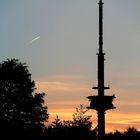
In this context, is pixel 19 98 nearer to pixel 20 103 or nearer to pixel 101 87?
pixel 20 103

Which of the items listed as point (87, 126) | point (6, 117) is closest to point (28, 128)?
point (6, 117)

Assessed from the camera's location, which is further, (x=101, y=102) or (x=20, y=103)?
(x=20, y=103)

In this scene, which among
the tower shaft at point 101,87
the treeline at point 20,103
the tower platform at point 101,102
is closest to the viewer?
the tower platform at point 101,102

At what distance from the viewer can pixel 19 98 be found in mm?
129875

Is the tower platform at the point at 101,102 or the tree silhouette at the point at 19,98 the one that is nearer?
the tower platform at the point at 101,102

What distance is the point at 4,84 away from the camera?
132 meters

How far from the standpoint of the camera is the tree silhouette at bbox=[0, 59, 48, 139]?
126 m

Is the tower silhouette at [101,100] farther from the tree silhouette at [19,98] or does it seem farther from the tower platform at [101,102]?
the tree silhouette at [19,98]

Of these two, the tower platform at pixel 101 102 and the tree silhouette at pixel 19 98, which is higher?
the tree silhouette at pixel 19 98

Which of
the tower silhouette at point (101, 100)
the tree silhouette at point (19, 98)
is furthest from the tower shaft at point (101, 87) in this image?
the tree silhouette at point (19, 98)

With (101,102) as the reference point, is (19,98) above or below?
above

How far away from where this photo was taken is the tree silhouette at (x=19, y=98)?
126 m

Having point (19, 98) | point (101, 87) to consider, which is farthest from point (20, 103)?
point (101, 87)

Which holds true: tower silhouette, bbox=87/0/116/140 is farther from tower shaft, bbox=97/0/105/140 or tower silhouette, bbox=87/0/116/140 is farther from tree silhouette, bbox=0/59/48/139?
tree silhouette, bbox=0/59/48/139
